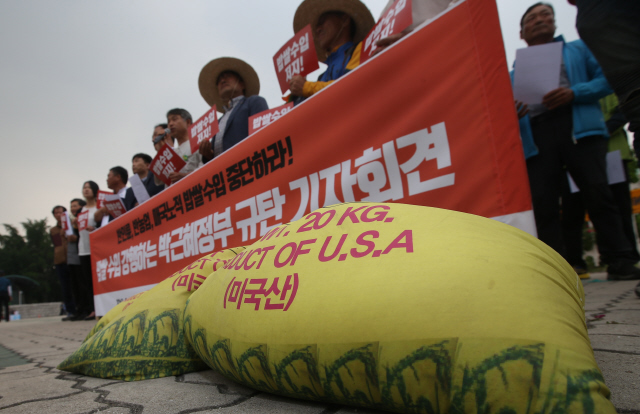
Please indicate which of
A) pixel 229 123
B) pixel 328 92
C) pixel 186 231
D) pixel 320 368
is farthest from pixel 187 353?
pixel 229 123

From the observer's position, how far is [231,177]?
7.24ft

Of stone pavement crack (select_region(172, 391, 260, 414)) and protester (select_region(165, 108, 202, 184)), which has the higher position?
protester (select_region(165, 108, 202, 184))

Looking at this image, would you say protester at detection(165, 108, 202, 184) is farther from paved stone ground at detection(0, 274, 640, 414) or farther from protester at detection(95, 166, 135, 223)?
paved stone ground at detection(0, 274, 640, 414)

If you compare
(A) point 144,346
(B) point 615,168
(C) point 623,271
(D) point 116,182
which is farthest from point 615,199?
(D) point 116,182

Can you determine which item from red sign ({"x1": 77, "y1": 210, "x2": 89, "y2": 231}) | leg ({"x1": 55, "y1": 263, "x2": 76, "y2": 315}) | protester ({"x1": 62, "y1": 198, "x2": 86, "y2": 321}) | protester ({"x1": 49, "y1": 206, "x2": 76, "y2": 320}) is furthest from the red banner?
leg ({"x1": 55, "y1": 263, "x2": 76, "y2": 315})

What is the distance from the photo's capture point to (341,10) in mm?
2455

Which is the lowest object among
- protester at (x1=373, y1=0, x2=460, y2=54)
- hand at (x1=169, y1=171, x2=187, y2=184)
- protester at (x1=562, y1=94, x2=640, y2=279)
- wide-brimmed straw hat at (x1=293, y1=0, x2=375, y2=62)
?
protester at (x1=562, y1=94, x2=640, y2=279)

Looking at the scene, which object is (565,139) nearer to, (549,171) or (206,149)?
(549,171)

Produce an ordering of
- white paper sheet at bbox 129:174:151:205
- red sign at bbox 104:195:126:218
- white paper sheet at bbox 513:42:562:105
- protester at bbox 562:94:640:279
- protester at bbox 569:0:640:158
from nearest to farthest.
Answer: protester at bbox 569:0:640:158 → white paper sheet at bbox 513:42:562:105 → protester at bbox 562:94:640:279 → white paper sheet at bbox 129:174:151:205 → red sign at bbox 104:195:126:218

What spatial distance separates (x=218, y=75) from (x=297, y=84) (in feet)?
4.57

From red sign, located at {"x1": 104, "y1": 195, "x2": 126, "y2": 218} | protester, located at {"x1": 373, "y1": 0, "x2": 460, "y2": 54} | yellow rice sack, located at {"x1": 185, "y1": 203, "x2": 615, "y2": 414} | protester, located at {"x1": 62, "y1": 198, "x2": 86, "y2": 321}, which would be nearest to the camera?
yellow rice sack, located at {"x1": 185, "y1": 203, "x2": 615, "y2": 414}

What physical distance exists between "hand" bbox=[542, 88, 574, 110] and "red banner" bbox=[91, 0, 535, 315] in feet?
3.68

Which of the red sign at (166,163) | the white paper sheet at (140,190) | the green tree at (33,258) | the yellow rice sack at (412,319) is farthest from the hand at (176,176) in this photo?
the green tree at (33,258)

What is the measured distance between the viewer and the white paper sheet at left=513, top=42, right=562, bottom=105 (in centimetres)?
184
